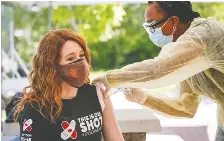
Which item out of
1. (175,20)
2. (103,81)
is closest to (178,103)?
(175,20)

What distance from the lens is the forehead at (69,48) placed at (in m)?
1.42

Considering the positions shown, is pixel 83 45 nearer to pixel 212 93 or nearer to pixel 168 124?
pixel 212 93

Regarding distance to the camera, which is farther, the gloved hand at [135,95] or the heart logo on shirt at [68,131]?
the gloved hand at [135,95]

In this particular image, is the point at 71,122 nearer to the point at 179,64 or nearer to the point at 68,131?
the point at 68,131

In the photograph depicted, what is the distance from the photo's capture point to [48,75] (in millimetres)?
1443

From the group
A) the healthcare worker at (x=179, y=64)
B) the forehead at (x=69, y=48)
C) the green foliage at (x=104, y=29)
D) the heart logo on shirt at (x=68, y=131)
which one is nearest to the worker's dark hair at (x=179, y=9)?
the healthcare worker at (x=179, y=64)

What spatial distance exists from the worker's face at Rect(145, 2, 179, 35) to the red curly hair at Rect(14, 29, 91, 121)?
10.8 inches

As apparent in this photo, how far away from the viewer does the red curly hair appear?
1.41m

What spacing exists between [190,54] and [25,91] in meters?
0.63

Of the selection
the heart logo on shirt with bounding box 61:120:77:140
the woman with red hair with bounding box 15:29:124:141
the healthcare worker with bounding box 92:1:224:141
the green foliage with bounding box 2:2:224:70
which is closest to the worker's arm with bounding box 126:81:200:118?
the healthcare worker with bounding box 92:1:224:141

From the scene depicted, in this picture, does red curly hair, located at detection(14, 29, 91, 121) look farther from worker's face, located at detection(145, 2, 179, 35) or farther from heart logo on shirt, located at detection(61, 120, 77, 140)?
worker's face, located at detection(145, 2, 179, 35)

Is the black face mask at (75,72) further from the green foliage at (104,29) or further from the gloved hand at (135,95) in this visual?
the green foliage at (104,29)

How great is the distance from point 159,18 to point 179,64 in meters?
0.27

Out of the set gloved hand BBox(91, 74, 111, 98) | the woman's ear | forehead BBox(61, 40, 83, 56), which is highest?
the woman's ear
